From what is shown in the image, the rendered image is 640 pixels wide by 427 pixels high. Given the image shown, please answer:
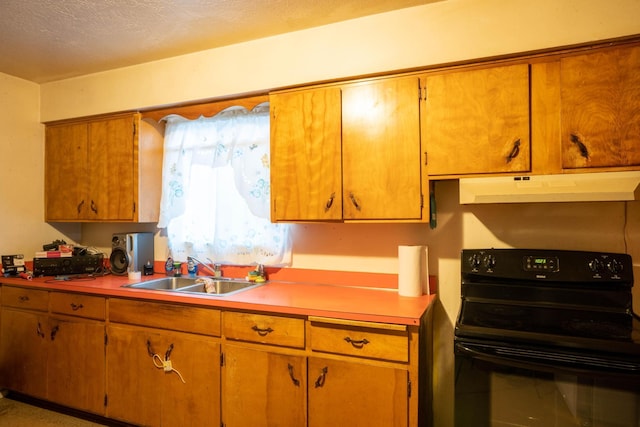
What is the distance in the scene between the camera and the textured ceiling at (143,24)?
1875 millimetres

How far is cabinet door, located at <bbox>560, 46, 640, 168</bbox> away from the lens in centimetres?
153

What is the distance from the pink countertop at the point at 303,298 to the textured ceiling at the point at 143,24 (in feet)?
5.01

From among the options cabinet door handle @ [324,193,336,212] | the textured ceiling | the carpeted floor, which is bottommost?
the carpeted floor

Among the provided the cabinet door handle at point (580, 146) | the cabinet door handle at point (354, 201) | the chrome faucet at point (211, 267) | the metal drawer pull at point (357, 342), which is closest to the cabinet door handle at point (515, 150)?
the cabinet door handle at point (580, 146)

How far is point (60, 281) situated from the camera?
2.52m

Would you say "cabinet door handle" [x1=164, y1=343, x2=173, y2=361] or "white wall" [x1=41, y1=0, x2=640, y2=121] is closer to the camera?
"white wall" [x1=41, y1=0, x2=640, y2=121]

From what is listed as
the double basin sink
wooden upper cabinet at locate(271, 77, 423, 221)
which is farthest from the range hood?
the double basin sink

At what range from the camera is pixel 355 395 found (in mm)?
1631

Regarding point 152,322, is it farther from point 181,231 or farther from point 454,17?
point 454,17

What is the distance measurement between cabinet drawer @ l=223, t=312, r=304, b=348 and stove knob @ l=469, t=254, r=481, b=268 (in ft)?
2.94

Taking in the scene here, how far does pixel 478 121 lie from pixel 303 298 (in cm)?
125

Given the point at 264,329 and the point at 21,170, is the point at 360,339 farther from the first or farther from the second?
the point at 21,170

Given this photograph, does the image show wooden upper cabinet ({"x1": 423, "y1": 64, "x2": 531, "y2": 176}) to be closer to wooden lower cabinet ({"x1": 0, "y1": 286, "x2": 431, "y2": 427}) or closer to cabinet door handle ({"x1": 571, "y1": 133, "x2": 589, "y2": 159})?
cabinet door handle ({"x1": 571, "y1": 133, "x2": 589, "y2": 159})

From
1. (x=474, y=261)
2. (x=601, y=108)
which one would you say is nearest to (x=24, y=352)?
(x=474, y=261)
